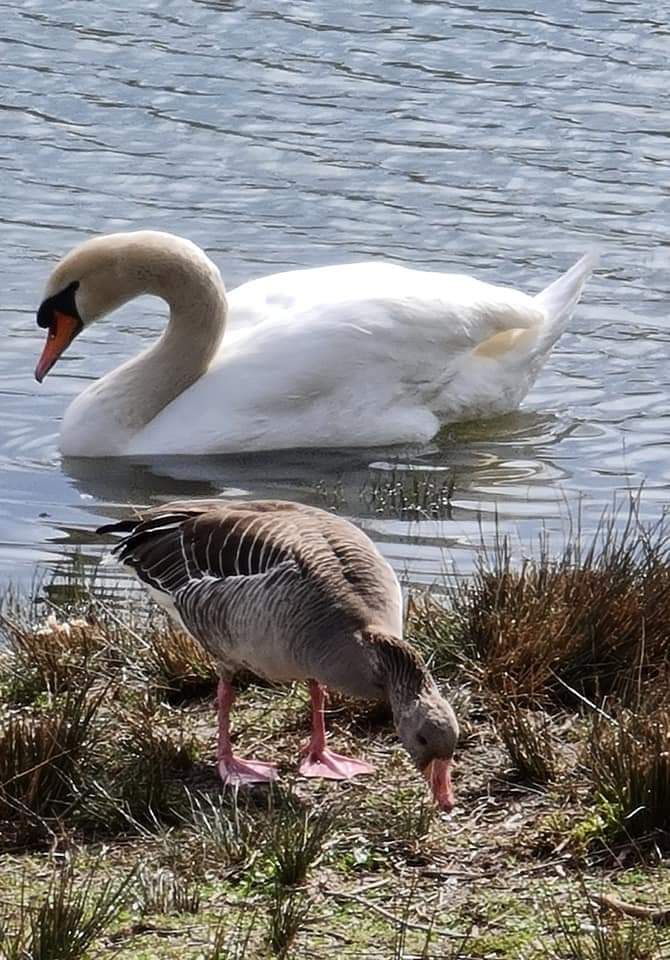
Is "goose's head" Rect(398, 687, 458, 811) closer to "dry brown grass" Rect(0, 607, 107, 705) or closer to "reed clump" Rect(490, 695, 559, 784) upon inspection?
"reed clump" Rect(490, 695, 559, 784)

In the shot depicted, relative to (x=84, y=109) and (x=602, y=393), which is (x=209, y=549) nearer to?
(x=602, y=393)

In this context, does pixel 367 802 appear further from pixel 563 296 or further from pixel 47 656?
pixel 563 296

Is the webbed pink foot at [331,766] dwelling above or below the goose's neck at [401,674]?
below

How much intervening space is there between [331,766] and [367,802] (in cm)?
21

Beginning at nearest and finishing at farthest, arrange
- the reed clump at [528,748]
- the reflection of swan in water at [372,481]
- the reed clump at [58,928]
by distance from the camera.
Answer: the reed clump at [58,928] → the reed clump at [528,748] → the reflection of swan in water at [372,481]

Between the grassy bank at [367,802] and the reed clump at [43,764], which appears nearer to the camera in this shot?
the grassy bank at [367,802]

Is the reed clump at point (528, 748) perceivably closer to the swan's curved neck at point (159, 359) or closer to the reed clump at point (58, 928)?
the reed clump at point (58, 928)

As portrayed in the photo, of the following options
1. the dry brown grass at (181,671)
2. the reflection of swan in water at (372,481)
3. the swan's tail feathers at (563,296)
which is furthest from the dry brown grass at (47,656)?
the swan's tail feathers at (563,296)

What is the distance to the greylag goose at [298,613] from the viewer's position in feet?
15.8

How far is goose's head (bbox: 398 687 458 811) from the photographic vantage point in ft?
15.3

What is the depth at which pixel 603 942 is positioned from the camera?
3736 millimetres

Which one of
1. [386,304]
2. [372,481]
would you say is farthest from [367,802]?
[386,304]

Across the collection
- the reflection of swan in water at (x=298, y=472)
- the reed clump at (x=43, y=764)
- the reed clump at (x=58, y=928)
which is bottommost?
the reflection of swan in water at (x=298, y=472)

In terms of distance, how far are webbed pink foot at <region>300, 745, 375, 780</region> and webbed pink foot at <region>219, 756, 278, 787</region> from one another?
0.09 metres
